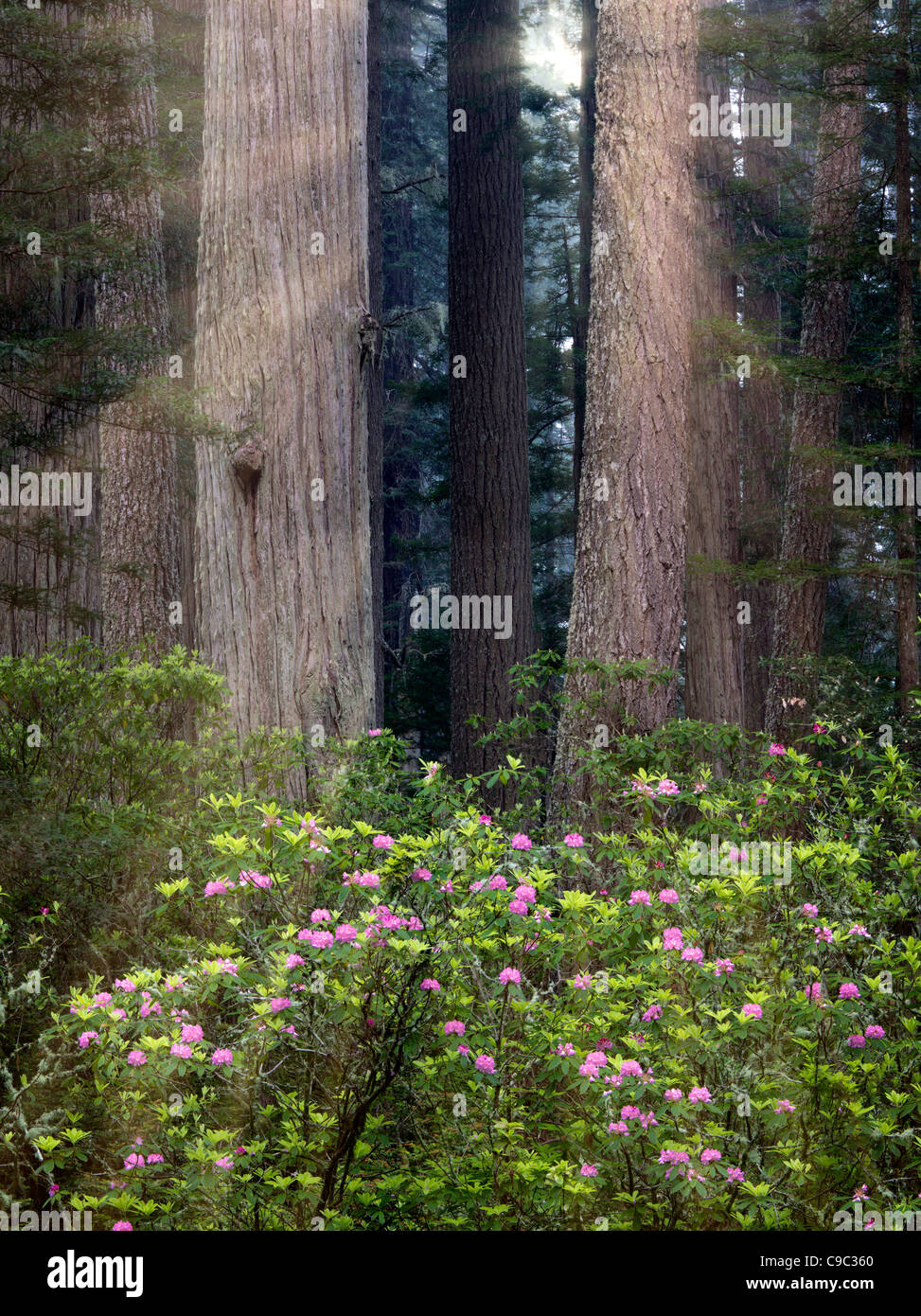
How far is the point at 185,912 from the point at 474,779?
117 cm

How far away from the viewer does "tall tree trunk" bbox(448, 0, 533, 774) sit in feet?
35.5

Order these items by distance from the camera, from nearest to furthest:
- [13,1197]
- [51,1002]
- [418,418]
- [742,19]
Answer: [13,1197] → [51,1002] → [742,19] → [418,418]

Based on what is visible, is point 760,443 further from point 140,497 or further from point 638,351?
point 638,351

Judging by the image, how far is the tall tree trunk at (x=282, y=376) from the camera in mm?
5277

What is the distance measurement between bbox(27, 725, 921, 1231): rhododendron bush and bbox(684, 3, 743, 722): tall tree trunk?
285 inches

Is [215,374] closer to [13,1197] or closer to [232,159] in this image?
[232,159]

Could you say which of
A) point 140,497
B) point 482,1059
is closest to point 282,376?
point 482,1059

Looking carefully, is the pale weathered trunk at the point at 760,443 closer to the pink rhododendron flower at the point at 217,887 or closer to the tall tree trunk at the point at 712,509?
the tall tree trunk at the point at 712,509

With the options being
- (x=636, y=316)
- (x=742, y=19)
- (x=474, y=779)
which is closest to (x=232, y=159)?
(x=636, y=316)

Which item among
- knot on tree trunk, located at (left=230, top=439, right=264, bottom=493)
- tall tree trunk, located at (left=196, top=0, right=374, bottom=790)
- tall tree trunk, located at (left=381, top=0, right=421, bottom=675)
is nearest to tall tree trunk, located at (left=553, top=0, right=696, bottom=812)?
tall tree trunk, located at (left=196, top=0, right=374, bottom=790)

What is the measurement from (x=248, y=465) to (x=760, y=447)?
10.3 m

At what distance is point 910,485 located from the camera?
29.6 ft

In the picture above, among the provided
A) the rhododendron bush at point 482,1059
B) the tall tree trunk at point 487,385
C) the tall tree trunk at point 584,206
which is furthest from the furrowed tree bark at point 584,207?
the rhododendron bush at point 482,1059
